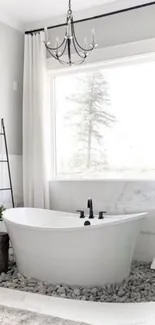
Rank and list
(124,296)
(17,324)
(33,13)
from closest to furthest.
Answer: (17,324), (124,296), (33,13)

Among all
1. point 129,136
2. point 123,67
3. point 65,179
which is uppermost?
point 123,67

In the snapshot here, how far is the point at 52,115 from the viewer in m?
4.85

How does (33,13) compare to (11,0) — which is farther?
(33,13)

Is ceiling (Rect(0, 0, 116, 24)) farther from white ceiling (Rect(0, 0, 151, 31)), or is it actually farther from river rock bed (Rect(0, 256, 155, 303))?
river rock bed (Rect(0, 256, 155, 303))

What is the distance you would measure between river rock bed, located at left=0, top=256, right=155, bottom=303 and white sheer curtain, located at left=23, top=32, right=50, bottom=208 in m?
1.29

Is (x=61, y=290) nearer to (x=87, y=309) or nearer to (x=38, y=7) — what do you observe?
(x=87, y=309)

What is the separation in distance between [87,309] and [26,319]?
18.6 inches

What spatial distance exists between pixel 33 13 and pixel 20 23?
346 mm

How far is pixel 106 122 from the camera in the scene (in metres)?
4.47

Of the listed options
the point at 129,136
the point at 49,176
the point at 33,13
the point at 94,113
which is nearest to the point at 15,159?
the point at 49,176

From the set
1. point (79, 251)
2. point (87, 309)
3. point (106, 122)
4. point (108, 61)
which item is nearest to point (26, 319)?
point (87, 309)

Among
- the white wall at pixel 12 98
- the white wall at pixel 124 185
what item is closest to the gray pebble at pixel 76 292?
the white wall at pixel 124 185

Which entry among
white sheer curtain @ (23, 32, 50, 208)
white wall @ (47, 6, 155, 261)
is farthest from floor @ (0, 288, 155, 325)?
white sheer curtain @ (23, 32, 50, 208)

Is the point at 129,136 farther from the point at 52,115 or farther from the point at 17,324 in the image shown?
the point at 17,324
